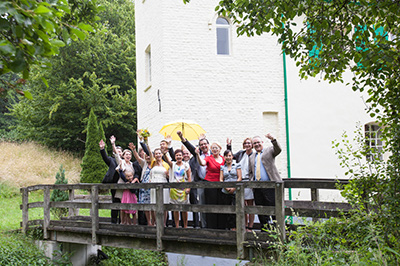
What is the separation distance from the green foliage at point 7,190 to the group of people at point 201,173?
31.8ft

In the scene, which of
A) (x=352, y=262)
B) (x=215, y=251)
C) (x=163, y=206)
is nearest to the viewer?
(x=352, y=262)

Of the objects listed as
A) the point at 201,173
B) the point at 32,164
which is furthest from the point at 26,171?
the point at 201,173

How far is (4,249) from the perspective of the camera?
884 centimetres

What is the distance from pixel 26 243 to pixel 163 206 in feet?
13.9

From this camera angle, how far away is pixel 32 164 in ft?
63.8

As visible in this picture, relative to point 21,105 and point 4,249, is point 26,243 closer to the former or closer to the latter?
point 4,249

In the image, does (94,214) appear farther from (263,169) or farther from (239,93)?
(239,93)

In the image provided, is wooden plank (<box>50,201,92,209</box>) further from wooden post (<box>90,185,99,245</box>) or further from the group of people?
the group of people

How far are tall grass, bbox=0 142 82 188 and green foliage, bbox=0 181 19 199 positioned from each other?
267 millimetres

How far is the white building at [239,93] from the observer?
13.2 meters

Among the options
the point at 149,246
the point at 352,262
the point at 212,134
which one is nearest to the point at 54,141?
the point at 212,134

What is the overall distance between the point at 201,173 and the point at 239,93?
21.6ft

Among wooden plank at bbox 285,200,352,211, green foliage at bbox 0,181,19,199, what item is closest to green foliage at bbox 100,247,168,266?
wooden plank at bbox 285,200,352,211

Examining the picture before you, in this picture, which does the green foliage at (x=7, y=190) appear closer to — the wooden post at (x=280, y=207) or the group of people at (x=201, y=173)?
the group of people at (x=201, y=173)
